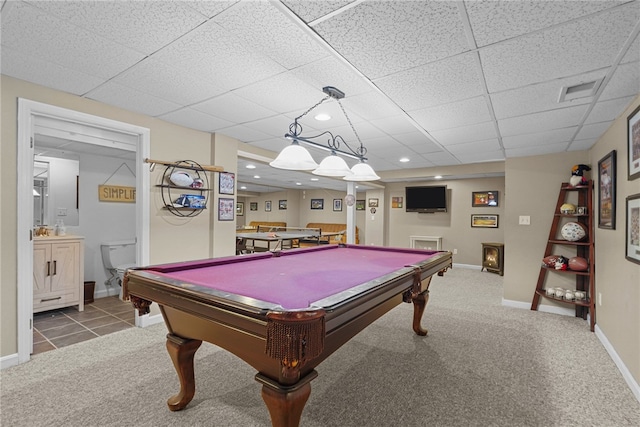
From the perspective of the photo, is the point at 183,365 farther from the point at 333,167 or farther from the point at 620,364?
the point at 620,364

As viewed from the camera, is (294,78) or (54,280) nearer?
(294,78)

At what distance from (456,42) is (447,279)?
5180 mm

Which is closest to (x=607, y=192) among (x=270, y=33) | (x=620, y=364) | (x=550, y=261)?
(x=550, y=261)

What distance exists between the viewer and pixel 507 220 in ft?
14.5

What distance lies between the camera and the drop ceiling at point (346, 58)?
1.46 meters

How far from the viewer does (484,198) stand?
7.23 meters

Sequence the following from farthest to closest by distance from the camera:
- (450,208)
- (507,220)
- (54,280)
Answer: (450,208) → (507,220) → (54,280)

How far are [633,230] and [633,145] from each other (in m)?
0.66

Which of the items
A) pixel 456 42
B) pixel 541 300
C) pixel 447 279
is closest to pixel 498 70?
pixel 456 42

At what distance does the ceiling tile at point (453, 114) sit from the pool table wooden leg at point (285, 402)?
8.18ft

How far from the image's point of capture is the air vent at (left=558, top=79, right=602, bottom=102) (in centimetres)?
212

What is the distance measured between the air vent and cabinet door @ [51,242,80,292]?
17.5ft

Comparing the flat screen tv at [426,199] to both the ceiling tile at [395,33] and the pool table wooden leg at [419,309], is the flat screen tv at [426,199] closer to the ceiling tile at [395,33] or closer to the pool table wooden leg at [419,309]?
the pool table wooden leg at [419,309]

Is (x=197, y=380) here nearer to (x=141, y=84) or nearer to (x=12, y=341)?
(x=12, y=341)
